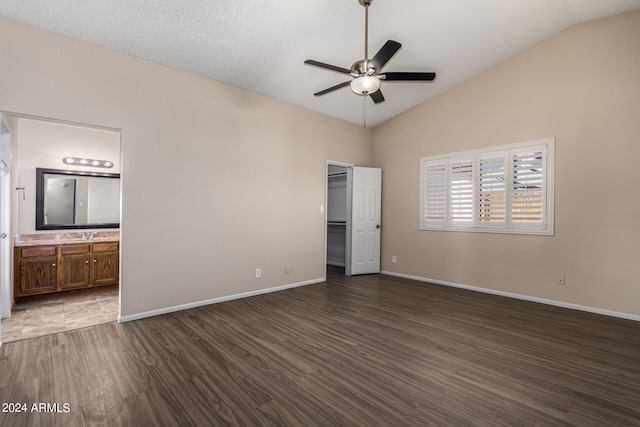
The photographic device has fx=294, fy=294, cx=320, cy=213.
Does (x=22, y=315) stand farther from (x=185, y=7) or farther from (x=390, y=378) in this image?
(x=390, y=378)

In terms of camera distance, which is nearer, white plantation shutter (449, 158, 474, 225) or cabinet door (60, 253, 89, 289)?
cabinet door (60, 253, 89, 289)

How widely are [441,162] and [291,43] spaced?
3.31m

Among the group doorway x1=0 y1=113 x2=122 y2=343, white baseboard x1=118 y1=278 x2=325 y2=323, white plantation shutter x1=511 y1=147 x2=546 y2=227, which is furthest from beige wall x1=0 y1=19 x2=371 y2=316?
white plantation shutter x1=511 y1=147 x2=546 y2=227

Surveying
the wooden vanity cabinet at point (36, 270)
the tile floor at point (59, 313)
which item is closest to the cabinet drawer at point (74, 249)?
the wooden vanity cabinet at point (36, 270)

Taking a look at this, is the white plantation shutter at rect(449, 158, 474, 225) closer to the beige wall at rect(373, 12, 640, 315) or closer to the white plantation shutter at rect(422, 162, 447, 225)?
the white plantation shutter at rect(422, 162, 447, 225)

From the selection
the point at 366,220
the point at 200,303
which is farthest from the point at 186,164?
the point at 366,220

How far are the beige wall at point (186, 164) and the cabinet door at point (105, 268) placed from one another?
213 cm

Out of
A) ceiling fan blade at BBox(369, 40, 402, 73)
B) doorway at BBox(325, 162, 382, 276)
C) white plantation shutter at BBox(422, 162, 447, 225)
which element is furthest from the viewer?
doorway at BBox(325, 162, 382, 276)

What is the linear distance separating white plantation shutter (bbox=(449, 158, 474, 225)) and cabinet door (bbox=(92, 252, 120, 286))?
5.96 m

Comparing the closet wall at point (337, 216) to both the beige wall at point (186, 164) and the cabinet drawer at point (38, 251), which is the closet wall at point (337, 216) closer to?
the beige wall at point (186, 164)

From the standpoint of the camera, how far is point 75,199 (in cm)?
521

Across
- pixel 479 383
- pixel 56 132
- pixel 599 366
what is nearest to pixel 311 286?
pixel 479 383

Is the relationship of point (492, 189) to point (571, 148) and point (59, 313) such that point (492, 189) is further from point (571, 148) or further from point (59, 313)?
point (59, 313)

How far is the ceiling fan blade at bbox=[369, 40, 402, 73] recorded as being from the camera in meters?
2.61
